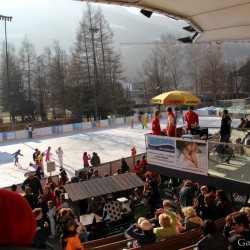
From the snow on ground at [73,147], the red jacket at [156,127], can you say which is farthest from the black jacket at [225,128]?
the snow on ground at [73,147]

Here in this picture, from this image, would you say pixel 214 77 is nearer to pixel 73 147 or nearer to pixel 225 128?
pixel 73 147

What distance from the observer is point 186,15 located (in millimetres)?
7609

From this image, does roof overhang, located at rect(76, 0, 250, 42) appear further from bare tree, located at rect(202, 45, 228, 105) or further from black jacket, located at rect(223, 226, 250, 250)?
bare tree, located at rect(202, 45, 228, 105)

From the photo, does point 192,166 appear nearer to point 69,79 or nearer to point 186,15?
point 186,15

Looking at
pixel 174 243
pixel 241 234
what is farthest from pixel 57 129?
pixel 241 234

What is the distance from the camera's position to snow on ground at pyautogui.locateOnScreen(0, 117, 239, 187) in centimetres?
1902

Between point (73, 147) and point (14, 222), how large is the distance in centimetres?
2420

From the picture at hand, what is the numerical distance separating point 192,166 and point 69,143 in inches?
726

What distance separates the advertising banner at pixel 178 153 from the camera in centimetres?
916

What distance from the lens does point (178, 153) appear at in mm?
9789

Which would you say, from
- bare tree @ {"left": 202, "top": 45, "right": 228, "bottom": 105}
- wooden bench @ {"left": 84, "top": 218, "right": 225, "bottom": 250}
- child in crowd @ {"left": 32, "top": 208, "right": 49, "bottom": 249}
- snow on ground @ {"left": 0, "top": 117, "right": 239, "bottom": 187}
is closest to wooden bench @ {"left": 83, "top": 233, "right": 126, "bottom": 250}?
wooden bench @ {"left": 84, "top": 218, "right": 225, "bottom": 250}

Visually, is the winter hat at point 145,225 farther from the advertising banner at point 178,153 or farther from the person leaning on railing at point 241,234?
the advertising banner at point 178,153

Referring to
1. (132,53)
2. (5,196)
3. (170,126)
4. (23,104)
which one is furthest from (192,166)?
(132,53)

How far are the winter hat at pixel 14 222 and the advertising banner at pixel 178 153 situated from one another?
819 centimetres
